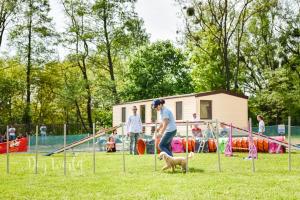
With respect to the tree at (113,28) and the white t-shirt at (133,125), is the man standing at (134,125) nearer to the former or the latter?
the white t-shirt at (133,125)

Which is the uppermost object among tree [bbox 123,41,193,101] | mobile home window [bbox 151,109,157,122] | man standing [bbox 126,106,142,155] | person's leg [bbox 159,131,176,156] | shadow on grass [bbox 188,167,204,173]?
tree [bbox 123,41,193,101]

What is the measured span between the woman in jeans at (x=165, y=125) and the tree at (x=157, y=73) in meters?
29.0

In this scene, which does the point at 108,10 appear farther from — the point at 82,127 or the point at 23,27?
the point at 82,127

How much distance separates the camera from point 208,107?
1110 inches

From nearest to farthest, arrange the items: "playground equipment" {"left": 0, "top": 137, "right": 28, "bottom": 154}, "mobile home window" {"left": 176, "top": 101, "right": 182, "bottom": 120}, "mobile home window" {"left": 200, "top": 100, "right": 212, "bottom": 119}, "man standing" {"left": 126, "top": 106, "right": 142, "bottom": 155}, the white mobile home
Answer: "man standing" {"left": 126, "top": 106, "right": 142, "bottom": 155} < "playground equipment" {"left": 0, "top": 137, "right": 28, "bottom": 154} < the white mobile home < "mobile home window" {"left": 200, "top": 100, "right": 212, "bottom": 119} < "mobile home window" {"left": 176, "top": 101, "right": 182, "bottom": 120}

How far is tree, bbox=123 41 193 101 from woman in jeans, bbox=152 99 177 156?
29.0 metres

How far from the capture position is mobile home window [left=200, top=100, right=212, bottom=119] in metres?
27.8

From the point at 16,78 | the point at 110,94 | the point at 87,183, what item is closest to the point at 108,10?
the point at 110,94

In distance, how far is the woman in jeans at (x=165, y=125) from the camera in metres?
11.0

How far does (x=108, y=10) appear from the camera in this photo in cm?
4062

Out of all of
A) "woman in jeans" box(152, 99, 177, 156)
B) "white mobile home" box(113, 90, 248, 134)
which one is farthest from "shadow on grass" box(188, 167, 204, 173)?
"white mobile home" box(113, 90, 248, 134)

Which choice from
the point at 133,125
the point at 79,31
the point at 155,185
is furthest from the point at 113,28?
the point at 155,185

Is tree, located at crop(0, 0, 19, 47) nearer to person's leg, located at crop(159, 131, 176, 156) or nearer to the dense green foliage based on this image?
the dense green foliage

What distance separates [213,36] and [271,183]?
32.8 meters
